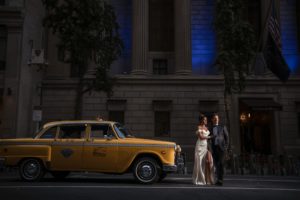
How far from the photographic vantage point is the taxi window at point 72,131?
11.8 m

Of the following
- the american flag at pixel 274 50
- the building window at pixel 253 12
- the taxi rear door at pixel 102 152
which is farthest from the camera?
the building window at pixel 253 12

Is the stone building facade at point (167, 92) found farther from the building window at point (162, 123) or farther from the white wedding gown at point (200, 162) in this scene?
the white wedding gown at point (200, 162)

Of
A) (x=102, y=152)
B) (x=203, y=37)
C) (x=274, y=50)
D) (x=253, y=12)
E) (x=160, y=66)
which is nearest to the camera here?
(x=102, y=152)

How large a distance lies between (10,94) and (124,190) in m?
18.9

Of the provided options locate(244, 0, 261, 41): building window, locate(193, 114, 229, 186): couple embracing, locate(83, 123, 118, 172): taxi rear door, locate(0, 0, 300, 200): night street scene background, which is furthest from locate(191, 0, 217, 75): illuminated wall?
locate(83, 123, 118, 172): taxi rear door

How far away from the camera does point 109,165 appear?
1134cm

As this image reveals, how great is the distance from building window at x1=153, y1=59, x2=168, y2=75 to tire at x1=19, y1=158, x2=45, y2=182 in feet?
63.7

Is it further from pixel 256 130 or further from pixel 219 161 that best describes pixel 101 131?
pixel 256 130

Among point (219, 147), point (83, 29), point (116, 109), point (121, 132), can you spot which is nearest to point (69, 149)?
point (121, 132)

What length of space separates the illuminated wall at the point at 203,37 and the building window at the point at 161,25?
6.38 feet

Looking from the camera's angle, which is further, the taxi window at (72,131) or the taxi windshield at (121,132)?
the taxi window at (72,131)

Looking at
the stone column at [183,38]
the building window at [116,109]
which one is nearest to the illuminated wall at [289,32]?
the stone column at [183,38]

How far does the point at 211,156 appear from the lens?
11.3 meters

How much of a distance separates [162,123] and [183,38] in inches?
279
